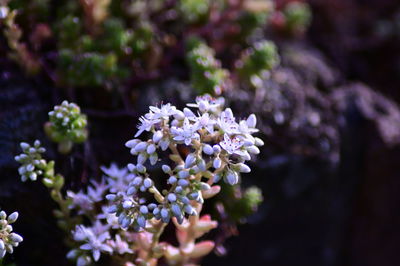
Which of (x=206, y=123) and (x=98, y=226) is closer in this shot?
(x=206, y=123)

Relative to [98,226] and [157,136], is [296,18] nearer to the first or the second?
[157,136]

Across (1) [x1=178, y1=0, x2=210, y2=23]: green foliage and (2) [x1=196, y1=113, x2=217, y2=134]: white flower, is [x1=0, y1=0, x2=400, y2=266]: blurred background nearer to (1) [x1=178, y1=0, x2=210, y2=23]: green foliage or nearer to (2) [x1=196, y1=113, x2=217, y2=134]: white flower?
(1) [x1=178, y1=0, x2=210, y2=23]: green foliage

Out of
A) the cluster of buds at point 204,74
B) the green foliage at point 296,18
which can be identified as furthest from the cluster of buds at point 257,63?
the green foliage at point 296,18

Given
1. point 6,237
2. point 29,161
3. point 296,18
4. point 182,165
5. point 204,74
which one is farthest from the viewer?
point 296,18

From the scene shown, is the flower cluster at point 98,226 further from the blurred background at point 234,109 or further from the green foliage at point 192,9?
the green foliage at point 192,9

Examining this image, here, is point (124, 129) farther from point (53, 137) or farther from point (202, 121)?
point (202, 121)

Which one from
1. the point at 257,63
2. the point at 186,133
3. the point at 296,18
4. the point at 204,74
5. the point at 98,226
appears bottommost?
the point at 98,226

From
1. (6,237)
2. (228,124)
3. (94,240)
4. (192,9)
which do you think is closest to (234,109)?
(192,9)
